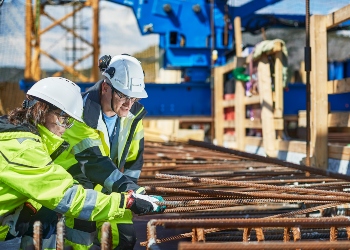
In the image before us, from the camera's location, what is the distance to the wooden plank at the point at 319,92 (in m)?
6.82

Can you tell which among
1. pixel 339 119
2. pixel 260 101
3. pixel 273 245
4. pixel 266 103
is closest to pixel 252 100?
pixel 260 101

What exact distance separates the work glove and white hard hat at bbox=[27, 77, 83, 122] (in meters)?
0.59

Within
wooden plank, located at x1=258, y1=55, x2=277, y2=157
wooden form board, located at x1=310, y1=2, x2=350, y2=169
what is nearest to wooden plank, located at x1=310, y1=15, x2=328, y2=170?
wooden form board, located at x1=310, y1=2, x2=350, y2=169

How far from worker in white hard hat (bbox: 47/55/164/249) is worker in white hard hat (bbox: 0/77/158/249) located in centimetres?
41

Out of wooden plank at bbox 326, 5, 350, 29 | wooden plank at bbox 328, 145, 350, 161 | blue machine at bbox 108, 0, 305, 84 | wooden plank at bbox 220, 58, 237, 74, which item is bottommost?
wooden plank at bbox 328, 145, 350, 161

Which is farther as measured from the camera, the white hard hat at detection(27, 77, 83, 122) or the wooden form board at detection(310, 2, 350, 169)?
the wooden form board at detection(310, 2, 350, 169)

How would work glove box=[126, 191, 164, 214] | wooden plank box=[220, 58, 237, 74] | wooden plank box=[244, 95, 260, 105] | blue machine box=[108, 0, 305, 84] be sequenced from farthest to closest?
blue machine box=[108, 0, 305, 84] → wooden plank box=[220, 58, 237, 74] → wooden plank box=[244, 95, 260, 105] → work glove box=[126, 191, 164, 214]

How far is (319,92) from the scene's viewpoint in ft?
22.4

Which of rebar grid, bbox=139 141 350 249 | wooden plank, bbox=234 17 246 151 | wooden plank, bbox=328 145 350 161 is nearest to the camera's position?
rebar grid, bbox=139 141 350 249

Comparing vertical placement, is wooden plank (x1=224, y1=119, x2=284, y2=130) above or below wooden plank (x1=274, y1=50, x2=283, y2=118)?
below

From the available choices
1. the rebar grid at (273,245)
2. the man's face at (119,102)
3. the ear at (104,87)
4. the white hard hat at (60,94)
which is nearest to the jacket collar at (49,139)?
the white hard hat at (60,94)

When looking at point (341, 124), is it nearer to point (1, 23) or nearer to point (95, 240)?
point (95, 240)

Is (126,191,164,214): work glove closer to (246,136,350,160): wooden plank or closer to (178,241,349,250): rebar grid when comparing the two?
(178,241,349,250): rebar grid

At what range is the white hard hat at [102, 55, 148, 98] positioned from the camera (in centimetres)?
430
